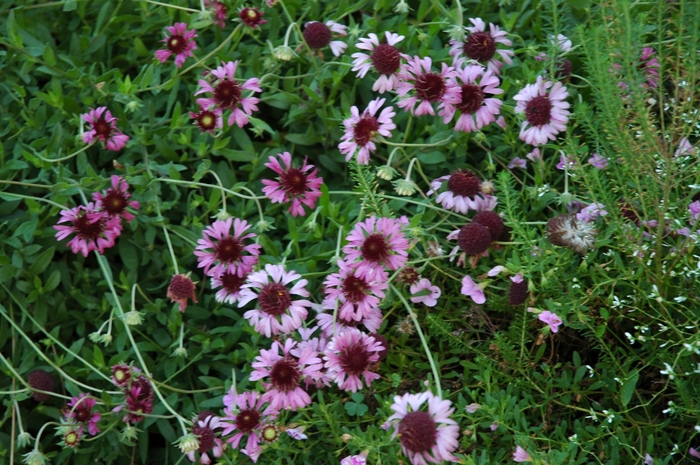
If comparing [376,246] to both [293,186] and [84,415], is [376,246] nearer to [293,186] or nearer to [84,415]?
[293,186]

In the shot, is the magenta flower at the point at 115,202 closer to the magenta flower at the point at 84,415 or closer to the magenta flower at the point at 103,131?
the magenta flower at the point at 103,131

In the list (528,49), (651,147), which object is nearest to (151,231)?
(528,49)

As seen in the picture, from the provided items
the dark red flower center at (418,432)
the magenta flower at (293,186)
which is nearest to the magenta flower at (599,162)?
the magenta flower at (293,186)

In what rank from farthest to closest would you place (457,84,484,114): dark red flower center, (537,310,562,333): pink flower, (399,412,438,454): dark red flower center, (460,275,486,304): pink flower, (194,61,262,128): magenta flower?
(194,61,262,128): magenta flower
(457,84,484,114): dark red flower center
(460,275,486,304): pink flower
(537,310,562,333): pink flower
(399,412,438,454): dark red flower center

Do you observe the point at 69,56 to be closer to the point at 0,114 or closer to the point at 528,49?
the point at 0,114

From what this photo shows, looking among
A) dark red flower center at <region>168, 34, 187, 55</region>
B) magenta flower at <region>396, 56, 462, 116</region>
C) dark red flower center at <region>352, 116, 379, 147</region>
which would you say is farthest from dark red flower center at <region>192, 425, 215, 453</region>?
dark red flower center at <region>168, 34, 187, 55</region>

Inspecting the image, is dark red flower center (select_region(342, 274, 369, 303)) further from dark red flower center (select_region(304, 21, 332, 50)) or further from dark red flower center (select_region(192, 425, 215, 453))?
dark red flower center (select_region(304, 21, 332, 50))
